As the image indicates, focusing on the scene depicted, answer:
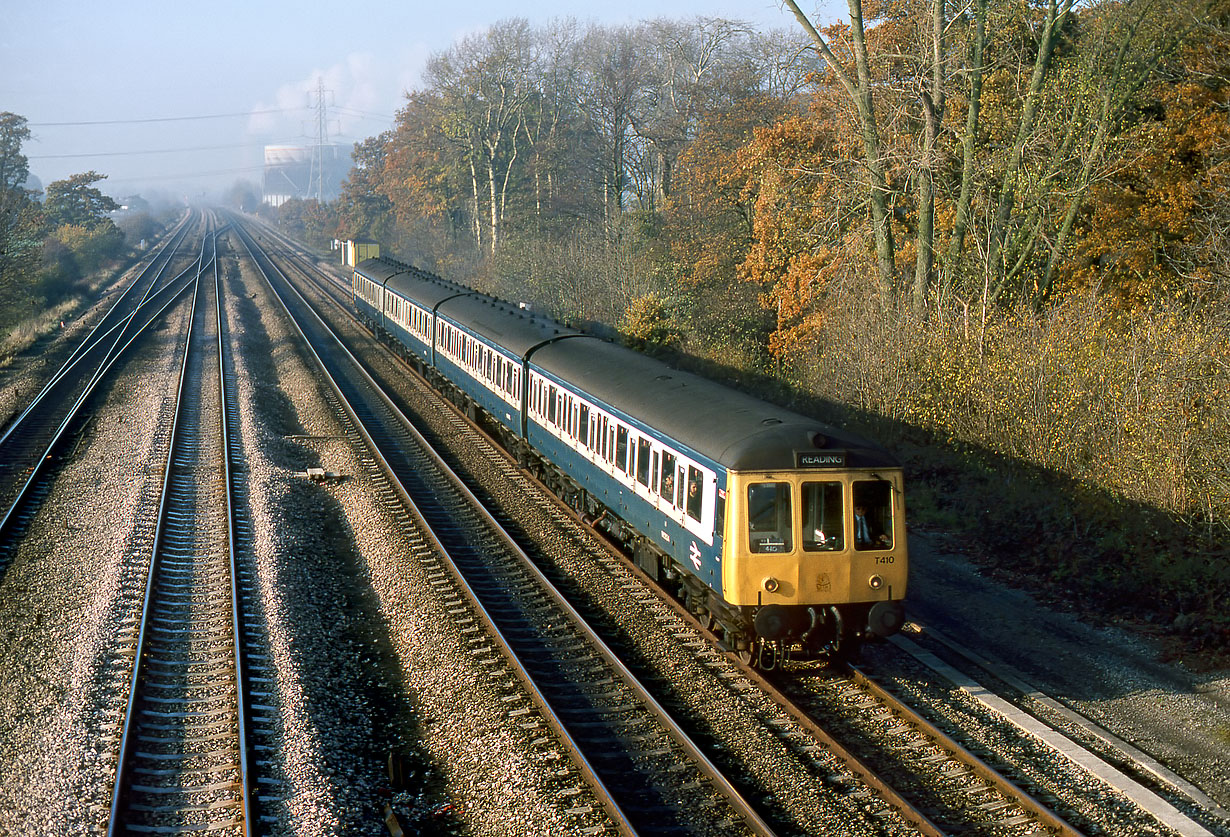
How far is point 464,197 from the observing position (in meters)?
63.5

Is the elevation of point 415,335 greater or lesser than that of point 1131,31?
lesser

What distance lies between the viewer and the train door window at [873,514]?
10805 mm

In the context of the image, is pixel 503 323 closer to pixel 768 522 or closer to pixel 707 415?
pixel 707 415

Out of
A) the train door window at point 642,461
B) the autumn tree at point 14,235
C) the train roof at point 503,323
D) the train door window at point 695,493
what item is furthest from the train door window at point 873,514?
the autumn tree at point 14,235

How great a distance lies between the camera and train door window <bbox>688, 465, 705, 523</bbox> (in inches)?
455

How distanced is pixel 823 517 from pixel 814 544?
30cm

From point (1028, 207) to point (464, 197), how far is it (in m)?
44.3

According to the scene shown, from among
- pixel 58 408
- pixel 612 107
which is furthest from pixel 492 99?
pixel 58 408

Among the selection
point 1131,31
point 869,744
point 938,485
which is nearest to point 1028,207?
point 1131,31

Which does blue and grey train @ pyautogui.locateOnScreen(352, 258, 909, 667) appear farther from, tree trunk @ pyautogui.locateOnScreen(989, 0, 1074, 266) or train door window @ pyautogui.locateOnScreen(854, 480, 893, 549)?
tree trunk @ pyautogui.locateOnScreen(989, 0, 1074, 266)

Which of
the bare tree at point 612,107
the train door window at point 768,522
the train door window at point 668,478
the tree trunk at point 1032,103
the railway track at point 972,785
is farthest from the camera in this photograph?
the bare tree at point 612,107

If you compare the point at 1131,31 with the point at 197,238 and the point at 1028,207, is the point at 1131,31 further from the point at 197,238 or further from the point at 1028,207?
the point at 197,238

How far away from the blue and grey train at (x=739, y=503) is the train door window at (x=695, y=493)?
0.01 metres

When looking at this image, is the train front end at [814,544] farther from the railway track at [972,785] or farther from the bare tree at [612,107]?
the bare tree at [612,107]
